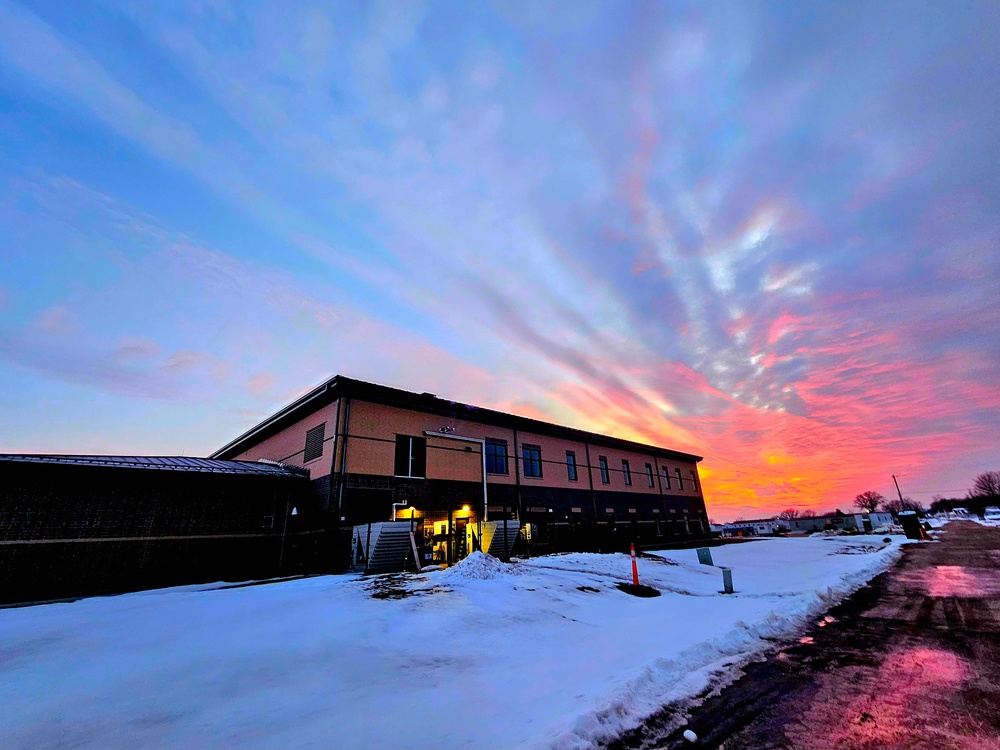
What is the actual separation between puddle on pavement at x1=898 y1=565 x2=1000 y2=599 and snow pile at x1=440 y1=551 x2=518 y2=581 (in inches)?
469

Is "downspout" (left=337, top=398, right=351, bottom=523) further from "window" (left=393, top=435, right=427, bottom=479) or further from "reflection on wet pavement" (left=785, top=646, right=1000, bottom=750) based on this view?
"reflection on wet pavement" (left=785, top=646, right=1000, bottom=750)

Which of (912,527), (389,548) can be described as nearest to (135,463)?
(389,548)

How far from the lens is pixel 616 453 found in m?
38.8

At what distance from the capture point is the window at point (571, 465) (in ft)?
109

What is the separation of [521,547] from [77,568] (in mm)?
18821

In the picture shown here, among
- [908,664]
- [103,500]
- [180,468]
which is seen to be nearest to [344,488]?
[180,468]

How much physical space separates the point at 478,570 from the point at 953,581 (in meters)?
15.3

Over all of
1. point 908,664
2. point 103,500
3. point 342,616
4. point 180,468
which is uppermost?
point 180,468

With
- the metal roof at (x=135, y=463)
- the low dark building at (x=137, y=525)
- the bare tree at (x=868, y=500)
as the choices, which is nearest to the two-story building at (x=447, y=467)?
the low dark building at (x=137, y=525)

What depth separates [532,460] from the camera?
30.7m

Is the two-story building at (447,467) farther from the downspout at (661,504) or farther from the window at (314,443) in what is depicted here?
the downspout at (661,504)

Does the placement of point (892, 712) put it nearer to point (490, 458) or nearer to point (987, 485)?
point (490, 458)

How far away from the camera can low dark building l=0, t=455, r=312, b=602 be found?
46.1ft

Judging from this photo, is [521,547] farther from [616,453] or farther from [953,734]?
[953,734]
